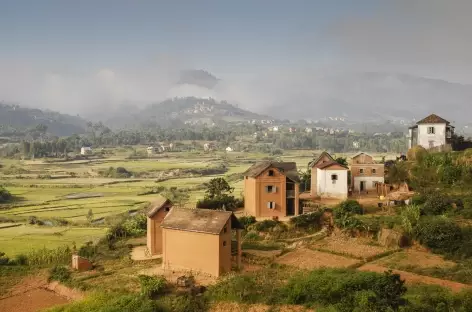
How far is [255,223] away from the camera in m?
31.6

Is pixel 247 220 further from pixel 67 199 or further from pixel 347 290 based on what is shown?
pixel 67 199

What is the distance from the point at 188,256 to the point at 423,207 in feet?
50.7

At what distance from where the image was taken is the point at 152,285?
21203mm

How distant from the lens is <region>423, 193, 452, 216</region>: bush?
30203mm

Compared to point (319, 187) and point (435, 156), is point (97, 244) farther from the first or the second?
point (435, 156)

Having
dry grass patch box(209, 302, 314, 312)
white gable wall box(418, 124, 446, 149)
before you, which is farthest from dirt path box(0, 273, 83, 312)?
white gable wall box(418, 124, 446, 149)

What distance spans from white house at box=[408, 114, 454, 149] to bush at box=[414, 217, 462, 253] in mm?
16447

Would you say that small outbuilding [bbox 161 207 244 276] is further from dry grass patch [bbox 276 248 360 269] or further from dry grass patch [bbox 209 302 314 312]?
dry grass patch [bbox 209 302 314 312]

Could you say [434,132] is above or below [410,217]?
above

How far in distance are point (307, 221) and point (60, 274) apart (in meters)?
15.0

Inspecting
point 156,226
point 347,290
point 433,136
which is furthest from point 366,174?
point 347,290

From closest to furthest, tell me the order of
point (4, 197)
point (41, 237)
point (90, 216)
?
point (41, 237) < point (90, 216) < point (4, 197)

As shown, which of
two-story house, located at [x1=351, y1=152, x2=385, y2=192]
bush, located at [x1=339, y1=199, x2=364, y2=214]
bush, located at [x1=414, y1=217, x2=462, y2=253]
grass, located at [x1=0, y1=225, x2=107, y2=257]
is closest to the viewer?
bush, located at [x1=414, y1=217, x2=462, y2=253]

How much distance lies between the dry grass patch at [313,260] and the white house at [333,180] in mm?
10589
